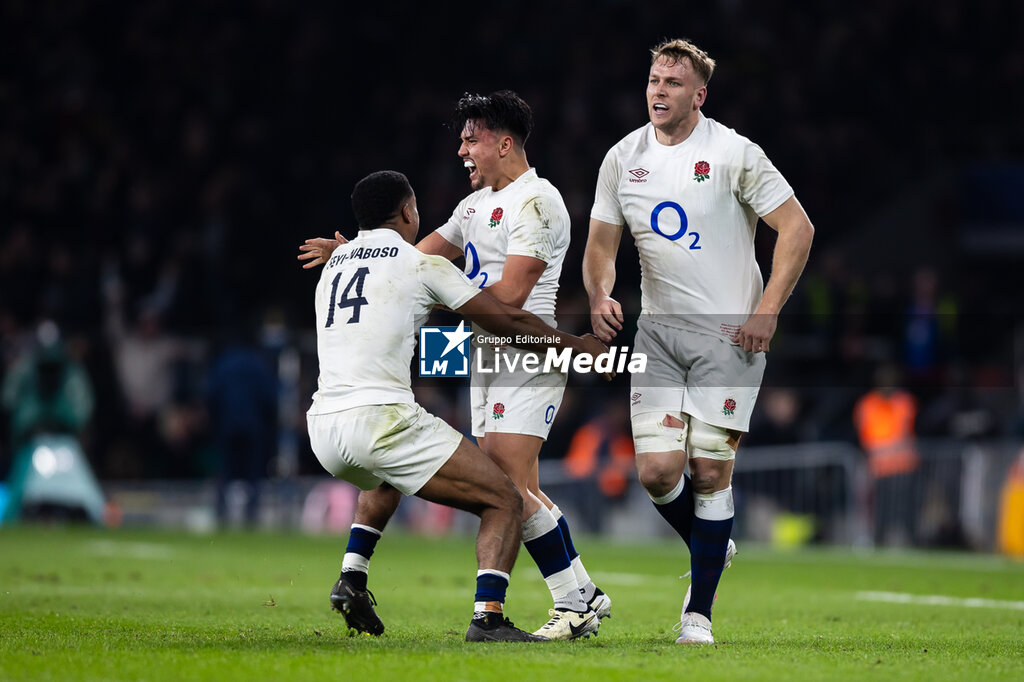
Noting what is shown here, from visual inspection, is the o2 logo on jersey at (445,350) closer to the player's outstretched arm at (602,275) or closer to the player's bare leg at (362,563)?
the player's outstretched arm at (602,275)

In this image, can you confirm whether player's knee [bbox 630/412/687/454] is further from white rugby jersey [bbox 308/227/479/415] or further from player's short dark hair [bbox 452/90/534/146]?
player's short dark hair [bbox 452/90/534/146]

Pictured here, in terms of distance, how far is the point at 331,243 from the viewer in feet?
24.4

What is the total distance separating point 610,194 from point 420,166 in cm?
1481

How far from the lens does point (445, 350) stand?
7.67m

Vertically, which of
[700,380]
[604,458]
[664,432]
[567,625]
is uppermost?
[700,380]

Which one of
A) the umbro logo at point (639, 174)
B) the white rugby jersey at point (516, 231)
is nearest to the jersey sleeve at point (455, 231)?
the white rugby jersey at point (516, 231)

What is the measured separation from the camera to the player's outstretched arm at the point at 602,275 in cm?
693

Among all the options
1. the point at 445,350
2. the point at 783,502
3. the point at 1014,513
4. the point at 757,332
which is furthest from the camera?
the point at 783,502

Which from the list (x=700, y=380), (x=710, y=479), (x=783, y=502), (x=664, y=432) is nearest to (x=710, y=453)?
(x=710, y=479)

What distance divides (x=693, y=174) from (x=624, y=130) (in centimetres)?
1581

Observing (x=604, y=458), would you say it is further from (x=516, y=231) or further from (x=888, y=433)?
(x=516, y=231)

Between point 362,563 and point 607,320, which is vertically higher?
point 607,320

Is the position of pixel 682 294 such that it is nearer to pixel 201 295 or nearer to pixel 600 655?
pixel 600 655

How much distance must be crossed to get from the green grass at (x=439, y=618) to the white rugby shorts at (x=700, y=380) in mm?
1066
